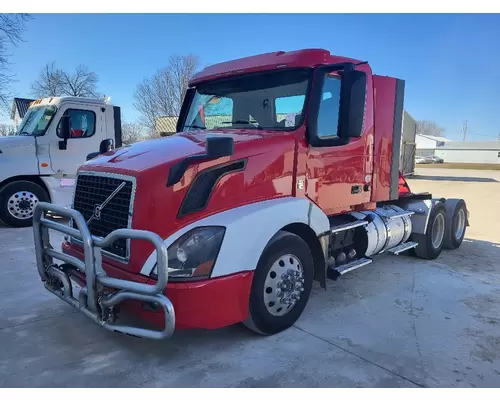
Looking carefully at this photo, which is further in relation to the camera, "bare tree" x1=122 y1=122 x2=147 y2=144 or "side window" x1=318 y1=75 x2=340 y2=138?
"bare tree" x1=122 y1=122 x2=147 y2=144

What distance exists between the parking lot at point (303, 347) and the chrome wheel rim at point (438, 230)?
5.51 ft

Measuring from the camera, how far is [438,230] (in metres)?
6.76

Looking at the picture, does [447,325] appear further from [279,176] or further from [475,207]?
[475,207]

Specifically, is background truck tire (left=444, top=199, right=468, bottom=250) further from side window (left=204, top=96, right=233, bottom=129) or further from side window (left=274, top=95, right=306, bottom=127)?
side window (left=204, top=96, right=233, bottom=129)

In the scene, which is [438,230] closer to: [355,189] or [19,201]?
[355,189]

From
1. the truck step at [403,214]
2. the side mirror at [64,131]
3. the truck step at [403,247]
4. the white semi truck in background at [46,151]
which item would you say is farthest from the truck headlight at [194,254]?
the side mirror at [64,131]

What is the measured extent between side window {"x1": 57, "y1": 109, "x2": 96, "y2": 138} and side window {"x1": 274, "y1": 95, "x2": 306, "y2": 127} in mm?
6353

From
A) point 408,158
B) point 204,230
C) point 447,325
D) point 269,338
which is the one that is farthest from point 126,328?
point 408,158

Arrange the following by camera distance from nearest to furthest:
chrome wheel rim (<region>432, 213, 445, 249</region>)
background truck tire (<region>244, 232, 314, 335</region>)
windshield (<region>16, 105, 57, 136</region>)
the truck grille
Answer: the truck grille → background truck tire (<region>244, 232, 314, 335</region>) → chrome wheel rim (<region>432, 213, 445, 249</region>) → windshield (<region>16, 105, 57, 136</region>)

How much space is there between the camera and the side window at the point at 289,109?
12.7ft

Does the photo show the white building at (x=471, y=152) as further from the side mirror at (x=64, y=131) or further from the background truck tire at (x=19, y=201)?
the background truck tire at (x=19, y=201)

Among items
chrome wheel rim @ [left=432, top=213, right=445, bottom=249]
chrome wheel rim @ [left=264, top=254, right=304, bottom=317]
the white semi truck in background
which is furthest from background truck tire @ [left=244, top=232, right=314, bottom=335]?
the white semi truck in background

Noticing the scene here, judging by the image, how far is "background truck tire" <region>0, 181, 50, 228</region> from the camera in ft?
27.2

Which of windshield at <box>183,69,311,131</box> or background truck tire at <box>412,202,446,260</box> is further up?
windshield at <box>183,69,311,131</box>
